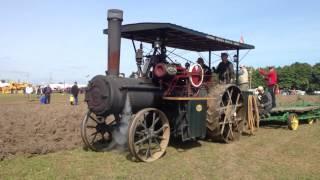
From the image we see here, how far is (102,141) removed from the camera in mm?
8664

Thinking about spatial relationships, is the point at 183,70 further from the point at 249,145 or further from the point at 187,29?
the point at 249,145

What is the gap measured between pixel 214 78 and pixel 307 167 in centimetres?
367

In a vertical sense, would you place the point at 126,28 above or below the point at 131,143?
above

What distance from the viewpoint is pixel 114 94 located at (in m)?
7.16

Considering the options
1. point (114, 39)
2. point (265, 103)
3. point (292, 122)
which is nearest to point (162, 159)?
point (114, 39)

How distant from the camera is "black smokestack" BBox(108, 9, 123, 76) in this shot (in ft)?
24.2

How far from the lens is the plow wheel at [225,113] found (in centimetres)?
872

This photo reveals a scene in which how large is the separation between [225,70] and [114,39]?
393 cm

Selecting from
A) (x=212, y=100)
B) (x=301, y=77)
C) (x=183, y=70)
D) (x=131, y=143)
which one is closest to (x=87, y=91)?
(x=131, y=143)

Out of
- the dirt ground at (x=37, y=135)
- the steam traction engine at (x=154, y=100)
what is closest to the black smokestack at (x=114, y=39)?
the steam traction engine at (x=154, y=100)

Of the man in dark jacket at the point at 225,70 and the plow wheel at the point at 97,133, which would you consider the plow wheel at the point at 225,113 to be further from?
the plow wheel at the point at 97,133

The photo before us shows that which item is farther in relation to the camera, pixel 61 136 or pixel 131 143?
pixel 61 136

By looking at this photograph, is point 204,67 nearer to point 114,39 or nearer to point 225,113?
point 225,113

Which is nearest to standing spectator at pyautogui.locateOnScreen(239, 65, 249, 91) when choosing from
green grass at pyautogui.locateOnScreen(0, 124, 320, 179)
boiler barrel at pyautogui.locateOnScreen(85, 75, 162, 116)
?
green grass at pyautogui.locateOnScreen(0, 124, 320, 179)
